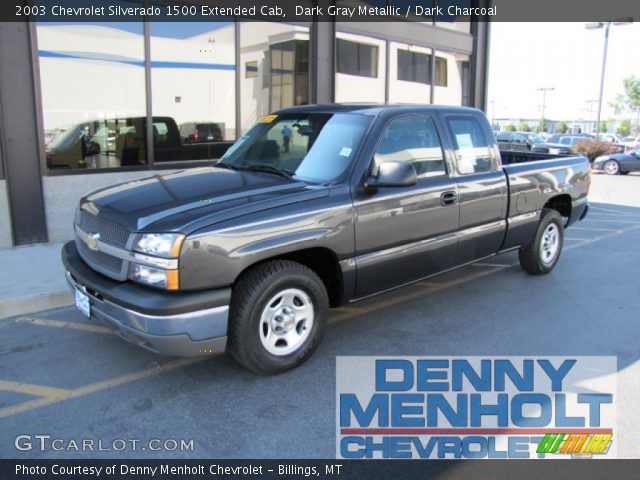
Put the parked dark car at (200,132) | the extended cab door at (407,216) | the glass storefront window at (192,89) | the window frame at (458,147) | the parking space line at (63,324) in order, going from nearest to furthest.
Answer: the extended cab door at (407,216), the parking space line at (63,324), the window frame at (458,147), the glass storefront window at (192,89), the parked dark car at (200,132)

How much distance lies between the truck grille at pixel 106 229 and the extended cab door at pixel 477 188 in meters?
2.89

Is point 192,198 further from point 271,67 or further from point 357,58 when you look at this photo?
point 357,58

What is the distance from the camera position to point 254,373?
3.95 metres

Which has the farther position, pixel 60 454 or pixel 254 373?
pixel 254 373

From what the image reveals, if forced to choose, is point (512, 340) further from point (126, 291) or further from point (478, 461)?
point (126, 291)

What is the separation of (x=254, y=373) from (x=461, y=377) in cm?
148

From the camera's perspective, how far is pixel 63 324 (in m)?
5.01

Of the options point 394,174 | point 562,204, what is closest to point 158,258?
point 394,174

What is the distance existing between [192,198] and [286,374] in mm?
1401

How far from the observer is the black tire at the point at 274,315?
369cm

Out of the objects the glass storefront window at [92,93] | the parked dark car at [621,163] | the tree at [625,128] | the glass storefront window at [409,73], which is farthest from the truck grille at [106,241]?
the tree at [625,128]

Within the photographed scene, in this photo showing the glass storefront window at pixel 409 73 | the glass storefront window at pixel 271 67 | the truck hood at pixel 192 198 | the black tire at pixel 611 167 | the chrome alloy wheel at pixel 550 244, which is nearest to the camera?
the truck hood at pixel 192 198

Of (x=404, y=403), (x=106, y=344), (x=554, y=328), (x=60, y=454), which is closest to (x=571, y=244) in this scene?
(x=554, y=328)

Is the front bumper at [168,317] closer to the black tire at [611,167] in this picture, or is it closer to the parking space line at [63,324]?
the parking space line at [63,324]
